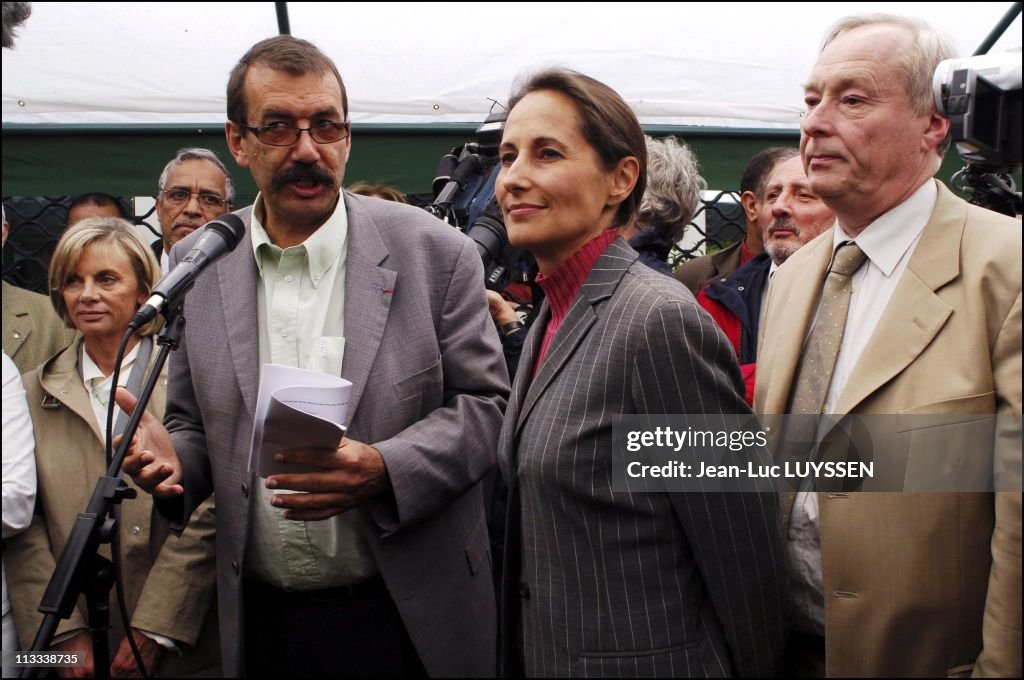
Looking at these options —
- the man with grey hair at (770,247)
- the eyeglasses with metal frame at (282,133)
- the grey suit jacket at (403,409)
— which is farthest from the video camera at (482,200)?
the man with grey hair at (770,247)

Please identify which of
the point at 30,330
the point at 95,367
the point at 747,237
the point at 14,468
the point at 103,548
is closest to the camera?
the point at 14,468

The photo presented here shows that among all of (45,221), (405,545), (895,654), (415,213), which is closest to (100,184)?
(45,221)

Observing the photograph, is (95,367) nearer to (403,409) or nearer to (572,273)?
(403,409)

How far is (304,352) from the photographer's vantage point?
7.73 feet

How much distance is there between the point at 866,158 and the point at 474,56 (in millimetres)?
2748

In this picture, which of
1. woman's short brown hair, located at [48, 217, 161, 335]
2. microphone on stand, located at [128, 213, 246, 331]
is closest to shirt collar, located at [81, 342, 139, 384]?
woman's short brown hair, located at [48, 217, 161, 335]

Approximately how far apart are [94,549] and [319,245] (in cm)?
94

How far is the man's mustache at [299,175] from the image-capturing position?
2.42m

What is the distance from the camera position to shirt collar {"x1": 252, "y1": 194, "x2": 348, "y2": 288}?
243 centimetres

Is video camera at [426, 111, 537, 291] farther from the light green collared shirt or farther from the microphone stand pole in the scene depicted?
the microphone stand pole

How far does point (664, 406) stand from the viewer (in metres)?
1.82

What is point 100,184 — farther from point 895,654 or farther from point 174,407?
point 895,654

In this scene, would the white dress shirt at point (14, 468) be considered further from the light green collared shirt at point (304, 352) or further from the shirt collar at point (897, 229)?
the shirt collar at point (897, 229)

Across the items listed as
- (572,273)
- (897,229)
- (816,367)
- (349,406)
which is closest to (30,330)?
(349,406)
